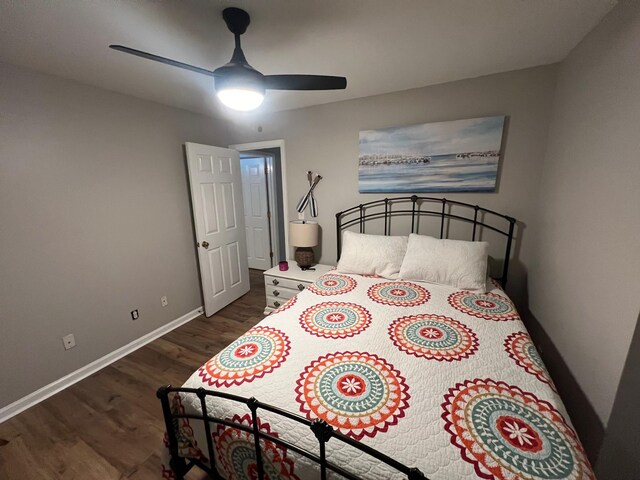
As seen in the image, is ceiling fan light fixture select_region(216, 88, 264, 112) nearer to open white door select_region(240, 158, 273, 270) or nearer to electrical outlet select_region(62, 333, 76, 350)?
electrical outlet select_region(62, 333, 76, 350)

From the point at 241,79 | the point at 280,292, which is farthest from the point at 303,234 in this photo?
the point at 241,79

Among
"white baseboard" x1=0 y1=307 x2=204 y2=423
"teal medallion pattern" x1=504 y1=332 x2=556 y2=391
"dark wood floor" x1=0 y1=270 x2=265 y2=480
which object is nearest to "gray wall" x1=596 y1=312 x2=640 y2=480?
"teal medallion pattern" x1=504 y1=332 x2=556 y2=391

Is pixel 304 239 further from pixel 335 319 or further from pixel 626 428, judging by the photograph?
pixel 626 428

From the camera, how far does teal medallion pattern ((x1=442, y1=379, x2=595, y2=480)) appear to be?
729 mm

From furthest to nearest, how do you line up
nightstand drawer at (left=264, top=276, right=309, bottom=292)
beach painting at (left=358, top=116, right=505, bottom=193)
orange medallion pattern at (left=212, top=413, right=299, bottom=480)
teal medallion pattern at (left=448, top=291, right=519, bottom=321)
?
nightstand drawer at (left=264, top=276, right=309, bottom=292)
beach painting at (left=358, top=116, right=505, bottom=193)
teal medallion pattern at (left=448, top=291, right=519, bottom=321)
orange medallion pattern at (left=212, top=413, right=299, bottom=480)

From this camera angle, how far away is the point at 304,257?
2.78 meters

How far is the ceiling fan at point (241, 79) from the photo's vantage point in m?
1.26

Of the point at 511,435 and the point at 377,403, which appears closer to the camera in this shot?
the point at 511,435

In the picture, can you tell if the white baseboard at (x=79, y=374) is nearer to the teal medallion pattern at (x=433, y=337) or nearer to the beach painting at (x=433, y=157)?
the teal medallion pattern at (x=433, y=337)

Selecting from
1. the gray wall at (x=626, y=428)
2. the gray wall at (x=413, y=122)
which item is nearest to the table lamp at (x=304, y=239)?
the gray wall at (x=413, y=122)

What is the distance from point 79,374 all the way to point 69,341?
294 mm

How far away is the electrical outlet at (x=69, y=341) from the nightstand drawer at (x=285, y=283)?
5.28 feet

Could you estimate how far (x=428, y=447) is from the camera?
794 mm

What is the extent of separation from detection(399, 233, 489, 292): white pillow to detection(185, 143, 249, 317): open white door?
209 cm
